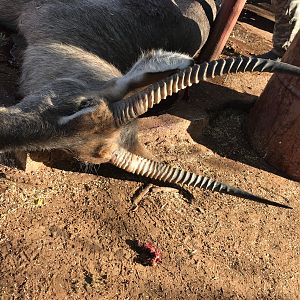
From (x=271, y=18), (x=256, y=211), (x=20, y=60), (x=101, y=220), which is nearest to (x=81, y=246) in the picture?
(x=101, y=220)

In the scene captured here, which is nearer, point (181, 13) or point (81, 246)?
point (81, 246)

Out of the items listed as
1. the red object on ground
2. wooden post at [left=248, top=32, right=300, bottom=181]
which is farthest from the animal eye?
wooden post at [left=248, top=32, right=300, bottom=181]

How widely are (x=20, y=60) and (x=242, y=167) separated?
7.20 feet

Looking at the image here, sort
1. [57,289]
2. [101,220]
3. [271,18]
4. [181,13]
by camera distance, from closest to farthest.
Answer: [57,289] → [101,220] → [181,13] → [271,18]

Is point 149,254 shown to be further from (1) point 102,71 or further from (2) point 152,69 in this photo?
(1) point 102,71

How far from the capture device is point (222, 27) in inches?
200

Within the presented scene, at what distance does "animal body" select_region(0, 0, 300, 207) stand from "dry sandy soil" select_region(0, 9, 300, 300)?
0.93ft

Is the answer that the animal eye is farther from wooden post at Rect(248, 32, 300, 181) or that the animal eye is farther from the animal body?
wooden post at Rect(248, 32, 300, 181)

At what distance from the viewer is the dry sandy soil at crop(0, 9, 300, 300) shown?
313 cm

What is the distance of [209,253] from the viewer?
3.62 metres

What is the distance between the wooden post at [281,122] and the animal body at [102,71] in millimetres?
902

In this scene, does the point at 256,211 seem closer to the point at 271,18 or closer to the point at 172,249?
the point at 172,249

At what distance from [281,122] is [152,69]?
163cm

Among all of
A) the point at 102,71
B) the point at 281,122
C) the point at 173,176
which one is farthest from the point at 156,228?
the point at 281,122
